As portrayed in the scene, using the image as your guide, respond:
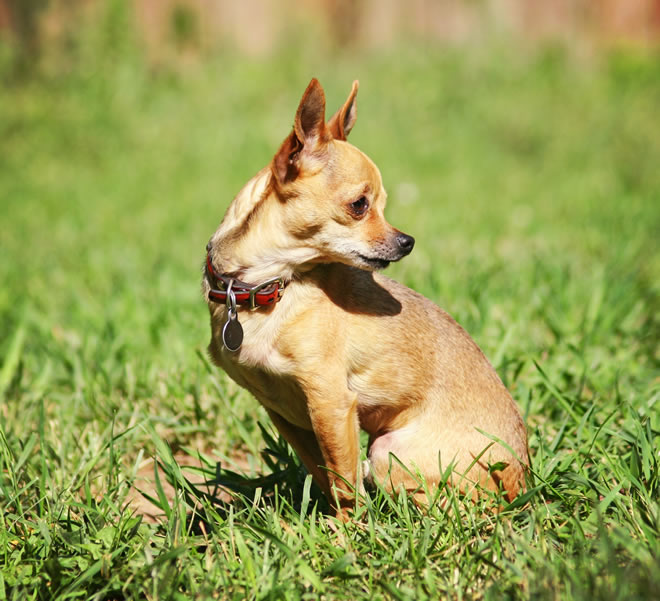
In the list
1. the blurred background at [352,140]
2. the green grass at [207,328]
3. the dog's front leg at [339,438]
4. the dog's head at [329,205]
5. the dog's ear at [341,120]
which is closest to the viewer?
the green grass at [207,328]

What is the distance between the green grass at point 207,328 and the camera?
2.11 metres

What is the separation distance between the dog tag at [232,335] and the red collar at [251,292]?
78 millimetres

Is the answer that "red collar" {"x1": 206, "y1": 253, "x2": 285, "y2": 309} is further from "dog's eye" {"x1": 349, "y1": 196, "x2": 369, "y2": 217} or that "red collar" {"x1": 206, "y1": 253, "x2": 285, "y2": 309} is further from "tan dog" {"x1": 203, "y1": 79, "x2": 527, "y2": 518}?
"dog's eye" {"x1": 349, "y1": 196, "x2": 369, "y2": 217}

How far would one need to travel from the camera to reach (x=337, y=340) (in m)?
2.37

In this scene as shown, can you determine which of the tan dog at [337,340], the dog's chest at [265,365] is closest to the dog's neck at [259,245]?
the tan dog at [337,340]

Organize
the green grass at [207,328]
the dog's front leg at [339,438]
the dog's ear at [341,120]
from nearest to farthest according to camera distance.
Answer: the green grass at [207,328] < the dog's front leg at [339,438] < the dog's ear at [341,120]

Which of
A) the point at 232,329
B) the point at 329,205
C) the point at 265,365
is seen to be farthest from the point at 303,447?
the point at 329,205

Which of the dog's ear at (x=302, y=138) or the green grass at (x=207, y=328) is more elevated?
the dog's ear at (x=302, y=138)

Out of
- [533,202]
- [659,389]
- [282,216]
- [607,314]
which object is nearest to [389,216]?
[533,202]

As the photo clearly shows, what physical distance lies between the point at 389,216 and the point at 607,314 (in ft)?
8.86

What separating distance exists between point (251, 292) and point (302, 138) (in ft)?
1.75

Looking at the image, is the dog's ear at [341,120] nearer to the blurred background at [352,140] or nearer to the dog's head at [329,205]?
the dog's head at [329,205]

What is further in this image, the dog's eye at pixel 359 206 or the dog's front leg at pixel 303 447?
the dog's front leg at pixel 303 447

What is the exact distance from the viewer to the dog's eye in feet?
7.91
